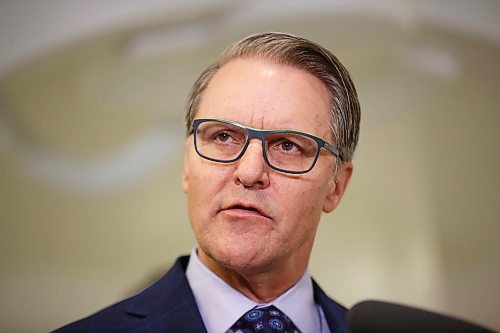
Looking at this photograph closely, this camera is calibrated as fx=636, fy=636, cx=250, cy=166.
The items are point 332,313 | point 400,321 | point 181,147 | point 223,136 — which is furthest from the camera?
point 181,147

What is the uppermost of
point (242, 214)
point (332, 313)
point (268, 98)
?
point (268, 98)

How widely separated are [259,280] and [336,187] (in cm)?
33

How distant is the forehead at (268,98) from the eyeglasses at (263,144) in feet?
0.07

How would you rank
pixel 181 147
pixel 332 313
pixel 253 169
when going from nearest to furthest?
pixel 253 169, pixel 332 313, pixel 181 147

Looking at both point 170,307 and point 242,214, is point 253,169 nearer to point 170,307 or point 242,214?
point 242,214

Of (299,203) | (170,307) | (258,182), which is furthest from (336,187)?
(170,307)

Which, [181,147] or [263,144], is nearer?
[263,144]

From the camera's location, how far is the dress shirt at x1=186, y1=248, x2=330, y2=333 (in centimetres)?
147

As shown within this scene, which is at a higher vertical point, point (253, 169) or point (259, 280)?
point (253, 169)

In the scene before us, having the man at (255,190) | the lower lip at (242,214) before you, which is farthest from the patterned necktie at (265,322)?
the lower lip at (242,214)

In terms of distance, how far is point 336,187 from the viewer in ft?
5.47

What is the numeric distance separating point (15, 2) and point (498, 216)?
2.24 metres

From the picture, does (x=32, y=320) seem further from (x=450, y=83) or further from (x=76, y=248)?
(x=450, y=83)

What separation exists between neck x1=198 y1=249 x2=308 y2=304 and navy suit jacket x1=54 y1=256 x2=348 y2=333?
90mm
